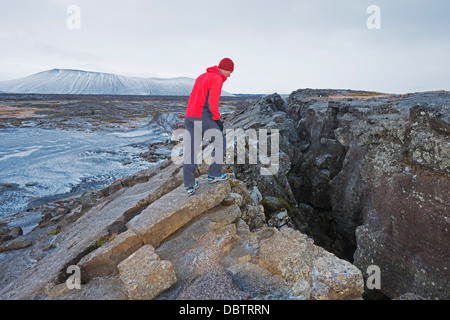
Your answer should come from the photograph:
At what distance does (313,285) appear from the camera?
4.73 meters

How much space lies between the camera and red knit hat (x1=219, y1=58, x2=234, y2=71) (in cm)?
644

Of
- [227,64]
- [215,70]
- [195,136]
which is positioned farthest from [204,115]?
[227,64]

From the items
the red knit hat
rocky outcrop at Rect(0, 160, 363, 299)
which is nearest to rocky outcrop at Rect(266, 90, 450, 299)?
rocky outcrop at Rect(0, 160, 363, 299)

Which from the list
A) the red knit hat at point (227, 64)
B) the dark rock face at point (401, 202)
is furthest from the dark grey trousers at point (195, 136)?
the dark rock face at point (401, 202)

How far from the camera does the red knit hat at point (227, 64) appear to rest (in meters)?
6.44

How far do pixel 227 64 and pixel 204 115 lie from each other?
140cm

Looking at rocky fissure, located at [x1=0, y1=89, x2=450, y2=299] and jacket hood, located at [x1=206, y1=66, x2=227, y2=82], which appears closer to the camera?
rocky fissure, located at [x1=0, y1=89, x2=450, y2=299]

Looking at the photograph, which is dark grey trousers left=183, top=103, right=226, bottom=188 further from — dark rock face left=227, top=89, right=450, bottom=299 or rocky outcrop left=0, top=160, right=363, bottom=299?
dark rock face left=227, top=89, right=450, bottom=299

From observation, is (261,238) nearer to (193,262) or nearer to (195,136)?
(193,262)

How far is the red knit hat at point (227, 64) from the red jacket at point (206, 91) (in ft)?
0.48

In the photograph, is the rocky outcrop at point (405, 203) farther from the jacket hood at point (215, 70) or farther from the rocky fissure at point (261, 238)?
the jacket hood at point (215, 70)

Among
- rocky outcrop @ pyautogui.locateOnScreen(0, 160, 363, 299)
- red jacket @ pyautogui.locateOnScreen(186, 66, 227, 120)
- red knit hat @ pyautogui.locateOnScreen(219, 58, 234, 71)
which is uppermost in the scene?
red knit hat @ pyautogui.locateOnScreen(219, 58, 234, 71)

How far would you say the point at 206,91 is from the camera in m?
6.50
